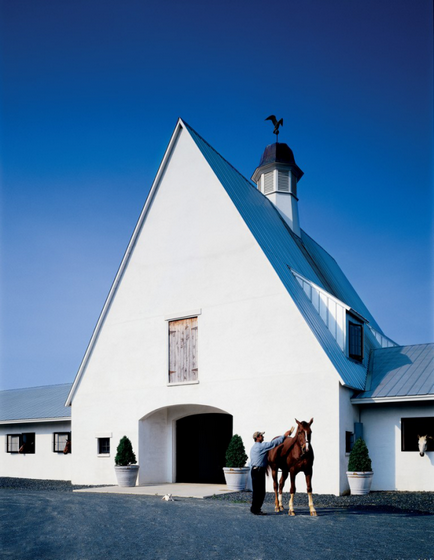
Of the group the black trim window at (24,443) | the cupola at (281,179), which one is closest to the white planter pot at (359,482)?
the cupola at (281,179)

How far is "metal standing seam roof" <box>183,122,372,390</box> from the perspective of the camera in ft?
64.5

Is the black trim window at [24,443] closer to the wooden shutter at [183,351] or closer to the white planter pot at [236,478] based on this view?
the wooden shutter at [183,351]

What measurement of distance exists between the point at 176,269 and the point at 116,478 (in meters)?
8.07

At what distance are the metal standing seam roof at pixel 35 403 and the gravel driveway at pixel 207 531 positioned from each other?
548 inches

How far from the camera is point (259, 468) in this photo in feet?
43.5

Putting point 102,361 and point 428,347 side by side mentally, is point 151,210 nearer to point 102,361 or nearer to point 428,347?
point 102,361

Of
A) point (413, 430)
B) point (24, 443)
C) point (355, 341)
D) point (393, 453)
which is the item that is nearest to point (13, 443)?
point (24, 443)

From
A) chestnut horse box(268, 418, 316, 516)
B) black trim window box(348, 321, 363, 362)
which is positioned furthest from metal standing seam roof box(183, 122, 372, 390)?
chestnut horse box(268, 418, 316, 516)

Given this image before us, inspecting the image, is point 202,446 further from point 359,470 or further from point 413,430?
point 413,430

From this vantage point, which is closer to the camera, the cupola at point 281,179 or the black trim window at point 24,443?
the black trim window at point 24,443

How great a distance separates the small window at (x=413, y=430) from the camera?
18.7 metres

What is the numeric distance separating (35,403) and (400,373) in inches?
811

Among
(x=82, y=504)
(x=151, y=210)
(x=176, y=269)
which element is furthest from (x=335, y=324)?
(x=82, y=504)

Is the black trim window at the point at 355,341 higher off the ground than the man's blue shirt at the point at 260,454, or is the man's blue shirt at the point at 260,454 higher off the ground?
the black trim window at the point at 355,341
